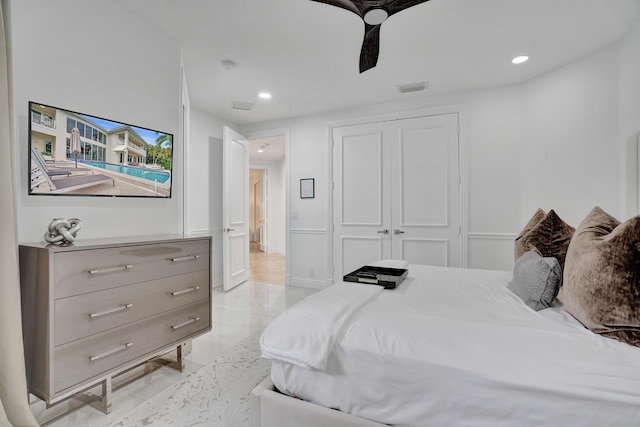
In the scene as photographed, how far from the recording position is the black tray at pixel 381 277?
1.85m

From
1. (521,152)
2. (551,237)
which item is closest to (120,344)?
(551,237)

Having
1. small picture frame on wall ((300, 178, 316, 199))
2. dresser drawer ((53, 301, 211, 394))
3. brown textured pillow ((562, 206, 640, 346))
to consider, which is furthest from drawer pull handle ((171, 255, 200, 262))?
small picture frame on wall ((300, 178, 316, 199))

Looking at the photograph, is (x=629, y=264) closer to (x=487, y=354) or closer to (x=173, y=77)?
(x=487, y=354)

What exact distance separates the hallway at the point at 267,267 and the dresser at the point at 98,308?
2.85 m

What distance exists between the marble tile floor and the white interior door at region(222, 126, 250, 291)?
0.30 m

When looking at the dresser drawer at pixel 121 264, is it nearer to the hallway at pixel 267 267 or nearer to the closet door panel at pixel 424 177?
the closet door panel at pixel 424 177

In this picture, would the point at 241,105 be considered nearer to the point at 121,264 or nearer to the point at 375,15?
the point at 375,15

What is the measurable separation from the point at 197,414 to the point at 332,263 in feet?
9.07

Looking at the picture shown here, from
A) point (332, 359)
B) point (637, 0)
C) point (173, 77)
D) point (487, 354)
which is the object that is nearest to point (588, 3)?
point (637, 0)

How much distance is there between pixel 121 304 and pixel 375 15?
7.35 ft

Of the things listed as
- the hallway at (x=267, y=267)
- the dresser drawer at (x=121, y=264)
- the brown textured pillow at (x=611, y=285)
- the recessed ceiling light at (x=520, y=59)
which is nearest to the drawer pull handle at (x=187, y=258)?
the dresser drawer at (x=121, y=264)

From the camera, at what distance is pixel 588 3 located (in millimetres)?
2078

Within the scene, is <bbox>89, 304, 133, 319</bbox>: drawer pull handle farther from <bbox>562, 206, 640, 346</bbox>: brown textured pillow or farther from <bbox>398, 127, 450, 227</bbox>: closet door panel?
<bbox>398, 127, 450, 227</bbox>: closet door panel

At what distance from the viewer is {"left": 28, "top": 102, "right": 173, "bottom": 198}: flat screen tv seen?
1680 mm
